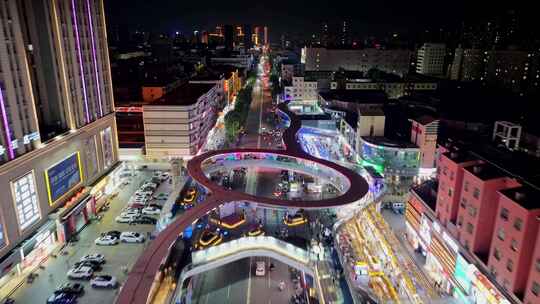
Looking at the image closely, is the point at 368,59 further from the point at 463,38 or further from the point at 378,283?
the point at 378,283

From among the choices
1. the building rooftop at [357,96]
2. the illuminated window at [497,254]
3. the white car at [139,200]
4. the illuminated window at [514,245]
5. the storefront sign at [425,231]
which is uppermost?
the building rooftop at [357,96]

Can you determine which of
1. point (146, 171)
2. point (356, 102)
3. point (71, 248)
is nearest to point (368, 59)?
point (356, 102)

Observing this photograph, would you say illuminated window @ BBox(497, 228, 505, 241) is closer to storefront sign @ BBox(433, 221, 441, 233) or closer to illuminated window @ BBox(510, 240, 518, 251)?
illuminated window @ BBox(510, 240, 518, 251)

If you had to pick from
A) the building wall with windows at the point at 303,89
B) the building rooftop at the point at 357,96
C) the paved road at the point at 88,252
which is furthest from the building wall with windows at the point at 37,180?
the building wall with windows at the point at 303,89

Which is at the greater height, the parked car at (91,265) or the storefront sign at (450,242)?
the storefront sign at (450,242)

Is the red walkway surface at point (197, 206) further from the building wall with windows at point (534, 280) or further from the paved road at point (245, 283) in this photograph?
the building wall with windows at point (534, 280)

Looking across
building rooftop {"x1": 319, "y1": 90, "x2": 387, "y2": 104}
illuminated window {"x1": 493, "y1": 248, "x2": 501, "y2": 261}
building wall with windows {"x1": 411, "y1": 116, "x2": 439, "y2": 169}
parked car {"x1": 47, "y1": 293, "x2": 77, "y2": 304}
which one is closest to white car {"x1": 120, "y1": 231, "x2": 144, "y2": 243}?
parked car {"x1": 47, "y1": 293, "x2": 77, "y2": 304}

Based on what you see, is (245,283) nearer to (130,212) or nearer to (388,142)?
(130,212)

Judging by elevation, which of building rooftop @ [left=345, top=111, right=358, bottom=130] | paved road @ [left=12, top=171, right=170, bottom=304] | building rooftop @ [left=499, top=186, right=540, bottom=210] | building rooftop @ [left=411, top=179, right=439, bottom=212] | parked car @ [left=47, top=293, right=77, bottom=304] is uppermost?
building rooftop @ [left=499, top=186, right=540, bottom=210]
